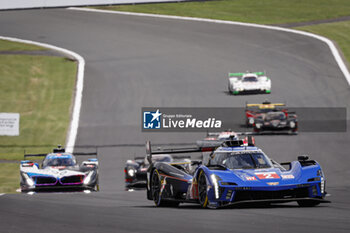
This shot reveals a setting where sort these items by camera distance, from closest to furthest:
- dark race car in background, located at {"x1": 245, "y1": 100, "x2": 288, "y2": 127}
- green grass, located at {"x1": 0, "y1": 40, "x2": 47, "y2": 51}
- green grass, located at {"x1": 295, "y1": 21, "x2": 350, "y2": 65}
Result: dark race car in background, located at {"x1": 245, "y1": 100, "x2": 288, "y2": 127}
green grass, located at {"x1": 0, "y1": 40, "x2": 47, "y2": 51}
green grass, located at {"x1": 295, "y1": 21, "x2": 350, "y2": 65}

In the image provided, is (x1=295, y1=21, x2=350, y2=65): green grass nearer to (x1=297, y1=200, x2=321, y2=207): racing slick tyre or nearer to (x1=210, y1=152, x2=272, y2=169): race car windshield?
(x1=210, y1=152, x2=272, y2=169): race car windshield

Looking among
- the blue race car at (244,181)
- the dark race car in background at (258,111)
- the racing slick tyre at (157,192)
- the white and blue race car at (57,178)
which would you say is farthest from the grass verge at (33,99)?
the blue race car at (244,181)

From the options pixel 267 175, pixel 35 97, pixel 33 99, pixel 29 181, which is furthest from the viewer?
pixel 35 97

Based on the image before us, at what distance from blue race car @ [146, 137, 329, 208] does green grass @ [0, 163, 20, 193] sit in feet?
35.0

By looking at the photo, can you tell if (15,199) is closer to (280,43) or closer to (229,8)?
(280,43)

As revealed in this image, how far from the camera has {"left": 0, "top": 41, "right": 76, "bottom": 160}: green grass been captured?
115 ft

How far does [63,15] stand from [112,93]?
26041 millimetres

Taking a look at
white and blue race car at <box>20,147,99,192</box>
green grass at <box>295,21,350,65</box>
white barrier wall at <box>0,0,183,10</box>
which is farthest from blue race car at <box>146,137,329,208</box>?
green grass at <box>295,21,350,65</box>

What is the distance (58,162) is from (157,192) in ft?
27.0

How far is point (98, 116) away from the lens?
38750 mm

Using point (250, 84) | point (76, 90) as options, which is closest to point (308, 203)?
point (250, 84)

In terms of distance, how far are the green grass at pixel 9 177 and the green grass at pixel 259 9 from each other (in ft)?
123

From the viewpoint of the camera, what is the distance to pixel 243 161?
519 inches

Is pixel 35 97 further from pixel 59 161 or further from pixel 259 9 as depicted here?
pixel 259 9
